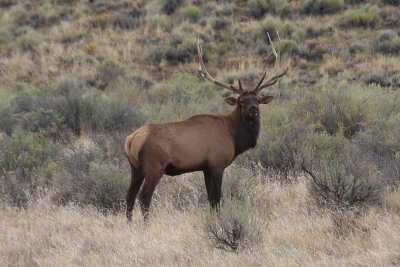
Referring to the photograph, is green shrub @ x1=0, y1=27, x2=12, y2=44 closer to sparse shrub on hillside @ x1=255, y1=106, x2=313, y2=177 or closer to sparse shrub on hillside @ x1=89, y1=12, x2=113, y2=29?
sparse shrub on hillside @ x1=89, y1=12, x2=113, y2=29

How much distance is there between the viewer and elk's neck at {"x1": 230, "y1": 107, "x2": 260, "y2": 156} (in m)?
9.42

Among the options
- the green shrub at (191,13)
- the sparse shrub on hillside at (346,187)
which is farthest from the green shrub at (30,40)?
the sparse shrub on hillside at (346,187)

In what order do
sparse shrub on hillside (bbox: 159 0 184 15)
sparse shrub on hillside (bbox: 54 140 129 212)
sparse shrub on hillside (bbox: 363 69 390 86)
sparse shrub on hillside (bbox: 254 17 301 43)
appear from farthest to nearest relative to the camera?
1. sparse shrub on hillside (bbox: 159 0 184 15)
2. sparse shrub on hillside (bbox: 254 17 301 43)
3. sparse shrub on hillside (bbox: 363 69 390 86)
4. sparse shrub on hillside (bbox: 54 140 129 212)

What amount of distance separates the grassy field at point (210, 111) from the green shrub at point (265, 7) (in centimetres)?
9

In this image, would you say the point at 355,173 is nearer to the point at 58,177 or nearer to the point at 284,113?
the point at 58,177

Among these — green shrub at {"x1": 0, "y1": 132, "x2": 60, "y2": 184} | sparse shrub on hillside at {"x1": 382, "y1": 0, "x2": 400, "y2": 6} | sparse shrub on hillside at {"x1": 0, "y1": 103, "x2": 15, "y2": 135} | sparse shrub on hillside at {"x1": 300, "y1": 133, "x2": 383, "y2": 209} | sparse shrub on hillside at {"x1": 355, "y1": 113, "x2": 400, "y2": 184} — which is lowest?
sparse shrub on hillside at {"x1": 382, "y1": 0, "x2": 400, "y2": 6}

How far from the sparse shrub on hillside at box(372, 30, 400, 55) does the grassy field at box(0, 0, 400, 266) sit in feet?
0.18

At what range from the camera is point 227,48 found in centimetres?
2742

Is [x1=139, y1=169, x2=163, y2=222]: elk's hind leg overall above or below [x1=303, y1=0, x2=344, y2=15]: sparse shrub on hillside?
above

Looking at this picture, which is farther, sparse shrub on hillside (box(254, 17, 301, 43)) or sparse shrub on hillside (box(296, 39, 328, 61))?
sparse shrub on hillside (box(254, 17, 301, 43))

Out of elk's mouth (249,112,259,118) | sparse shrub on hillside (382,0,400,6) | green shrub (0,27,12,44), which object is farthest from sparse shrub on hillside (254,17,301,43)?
elk's mouth (249,112,259,118)

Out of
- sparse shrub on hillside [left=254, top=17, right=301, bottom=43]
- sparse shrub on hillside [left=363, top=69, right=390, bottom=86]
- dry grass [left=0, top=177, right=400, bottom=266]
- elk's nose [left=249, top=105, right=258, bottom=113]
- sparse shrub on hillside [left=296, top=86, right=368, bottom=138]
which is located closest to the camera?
dry grass [left=0, top=177, right=400, bottom=266]

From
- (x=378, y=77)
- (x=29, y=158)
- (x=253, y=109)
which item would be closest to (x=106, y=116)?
(x=29, y=158)

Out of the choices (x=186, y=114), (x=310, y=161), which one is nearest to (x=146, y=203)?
(x=310, y=161)
